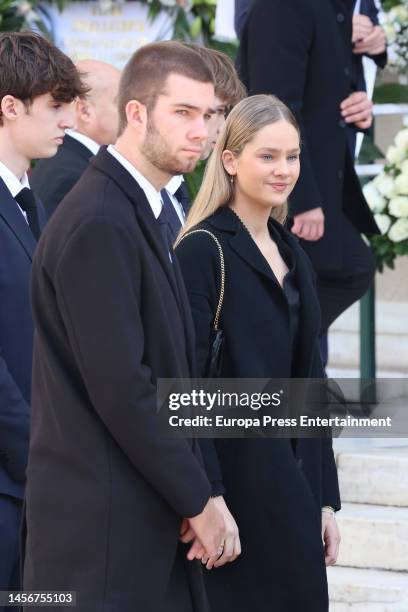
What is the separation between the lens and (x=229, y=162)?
10.8 feet

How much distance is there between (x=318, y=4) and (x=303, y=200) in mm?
715

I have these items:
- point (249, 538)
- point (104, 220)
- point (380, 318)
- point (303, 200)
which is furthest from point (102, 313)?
point (380, 318)

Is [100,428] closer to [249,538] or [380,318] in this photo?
[249,538]

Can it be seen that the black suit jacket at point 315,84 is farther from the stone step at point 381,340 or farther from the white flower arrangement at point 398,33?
the stone step at point 381,340

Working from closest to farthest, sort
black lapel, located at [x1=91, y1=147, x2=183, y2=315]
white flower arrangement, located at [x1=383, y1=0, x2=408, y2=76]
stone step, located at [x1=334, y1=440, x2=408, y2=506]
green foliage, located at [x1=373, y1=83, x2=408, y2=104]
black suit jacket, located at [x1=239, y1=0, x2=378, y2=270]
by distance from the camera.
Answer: black lapel, located at [x1=91, y1=147, x2=183, y2=315] < black suit jacket, located at [x1=239, y1=0, x2=378, y2=270] < stone step, located at [x1=334, y1=440, x2=408, y2=506] < white flower arrangement, located at [x1=383, y1=0, x2=408, y2=76] < green foliage, located at [x1=373, y1=83, x2=408, y2=104]

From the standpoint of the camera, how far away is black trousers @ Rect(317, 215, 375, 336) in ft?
15.9

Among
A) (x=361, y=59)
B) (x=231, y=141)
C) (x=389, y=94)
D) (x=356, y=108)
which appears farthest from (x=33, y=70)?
(x=389, y=94)

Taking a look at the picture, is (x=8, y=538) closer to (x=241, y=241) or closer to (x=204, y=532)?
(x=204, y=532)

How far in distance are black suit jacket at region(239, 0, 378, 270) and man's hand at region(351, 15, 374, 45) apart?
10cm

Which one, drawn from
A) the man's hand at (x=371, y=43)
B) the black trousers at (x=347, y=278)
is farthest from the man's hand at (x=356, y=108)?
the black trousers at (x=347, y=278)

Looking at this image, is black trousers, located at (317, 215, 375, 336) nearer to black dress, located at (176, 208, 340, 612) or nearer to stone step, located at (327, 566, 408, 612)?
stone step, located at (327, 566, 408, 612)

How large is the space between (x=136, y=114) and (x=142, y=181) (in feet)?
0.49

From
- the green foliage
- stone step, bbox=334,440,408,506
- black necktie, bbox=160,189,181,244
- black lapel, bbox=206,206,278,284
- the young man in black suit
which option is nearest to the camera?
black lapel, bbox=206,206,278,284

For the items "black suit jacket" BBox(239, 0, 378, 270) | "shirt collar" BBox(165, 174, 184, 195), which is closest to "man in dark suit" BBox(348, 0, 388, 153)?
"black suit jacket" BBox(239, 0, 378, 270)
